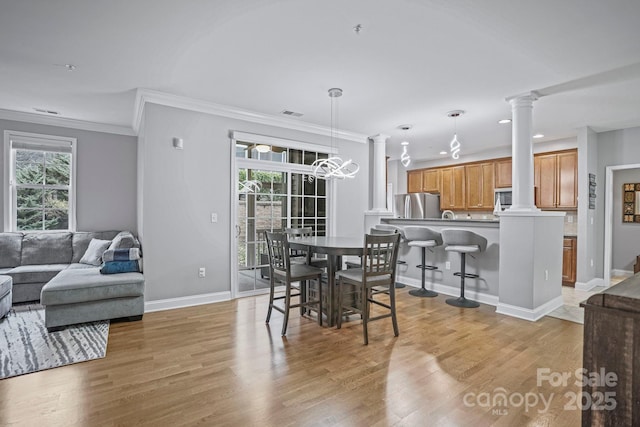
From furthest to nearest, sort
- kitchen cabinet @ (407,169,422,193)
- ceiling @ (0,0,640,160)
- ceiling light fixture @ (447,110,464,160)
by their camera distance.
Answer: kitchen cabinet @ (407,169,422,193) → ceiling light fixture @ (447,110,464,160) → ceiling @ (0,0,640,160)

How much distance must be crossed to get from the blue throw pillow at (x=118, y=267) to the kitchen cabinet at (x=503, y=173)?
21.8 ft

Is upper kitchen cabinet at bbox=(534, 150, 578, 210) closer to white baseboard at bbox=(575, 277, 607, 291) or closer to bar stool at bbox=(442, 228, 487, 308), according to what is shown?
white baseboard at bbox=(575, 277, 607, 291)

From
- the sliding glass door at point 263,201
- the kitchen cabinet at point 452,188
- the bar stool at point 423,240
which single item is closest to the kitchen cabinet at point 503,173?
the kitchen cabinet at point 452,188

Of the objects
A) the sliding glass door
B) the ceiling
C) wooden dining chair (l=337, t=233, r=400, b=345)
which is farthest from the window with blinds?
wooden dining chair (l=337, t=233, r=400, b=345)

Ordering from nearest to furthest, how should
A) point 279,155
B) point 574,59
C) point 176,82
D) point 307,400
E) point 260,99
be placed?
point 307,400 → point 574,59 → point 176,82 → point 260,99 → point 279,155

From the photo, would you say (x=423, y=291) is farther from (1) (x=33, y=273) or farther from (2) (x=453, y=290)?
(1) (x=33, y=273)

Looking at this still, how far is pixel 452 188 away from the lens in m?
7.50

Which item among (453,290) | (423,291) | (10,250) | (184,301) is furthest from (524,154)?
(10,250)

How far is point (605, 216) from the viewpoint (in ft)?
17.8

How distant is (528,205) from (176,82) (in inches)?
168

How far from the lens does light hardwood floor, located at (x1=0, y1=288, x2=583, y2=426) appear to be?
1.91 metres

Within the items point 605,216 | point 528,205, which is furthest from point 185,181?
point 605,216

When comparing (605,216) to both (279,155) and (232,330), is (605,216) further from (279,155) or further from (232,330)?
(232,330)

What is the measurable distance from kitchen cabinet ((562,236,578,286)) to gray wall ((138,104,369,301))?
544 centimetres
